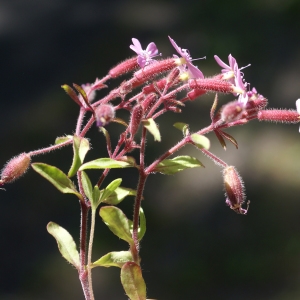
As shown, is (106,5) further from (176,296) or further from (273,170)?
(176,296)

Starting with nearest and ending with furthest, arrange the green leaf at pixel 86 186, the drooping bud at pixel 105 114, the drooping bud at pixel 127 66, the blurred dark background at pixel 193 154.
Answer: the drooping bud at pixel 105 114, the green leaf at pixel 86 186, the drooping bud at pixel 127 66, the blurred dark background at pixel 193 154

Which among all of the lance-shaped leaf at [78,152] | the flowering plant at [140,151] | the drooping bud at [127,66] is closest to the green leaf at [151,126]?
the flowering plant at [140,151]

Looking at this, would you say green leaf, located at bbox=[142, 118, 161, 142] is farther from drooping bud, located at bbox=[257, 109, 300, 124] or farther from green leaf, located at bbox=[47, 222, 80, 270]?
green leaf, located at bbox=[47, 222, 80, 270]

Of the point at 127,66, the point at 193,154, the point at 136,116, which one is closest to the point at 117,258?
the point at 136,116

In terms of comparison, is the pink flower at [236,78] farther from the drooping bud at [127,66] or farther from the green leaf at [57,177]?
the green leaf at [57,177]

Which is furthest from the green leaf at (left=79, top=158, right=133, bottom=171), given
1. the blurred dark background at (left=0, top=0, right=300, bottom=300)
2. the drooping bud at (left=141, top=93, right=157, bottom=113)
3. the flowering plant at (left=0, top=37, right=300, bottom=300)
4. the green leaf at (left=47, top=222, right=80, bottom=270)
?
the blurred dark background at (left=0, top=0, right=300, bottom=300)

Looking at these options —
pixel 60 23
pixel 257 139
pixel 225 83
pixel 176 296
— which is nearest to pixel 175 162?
pixel 225 83
